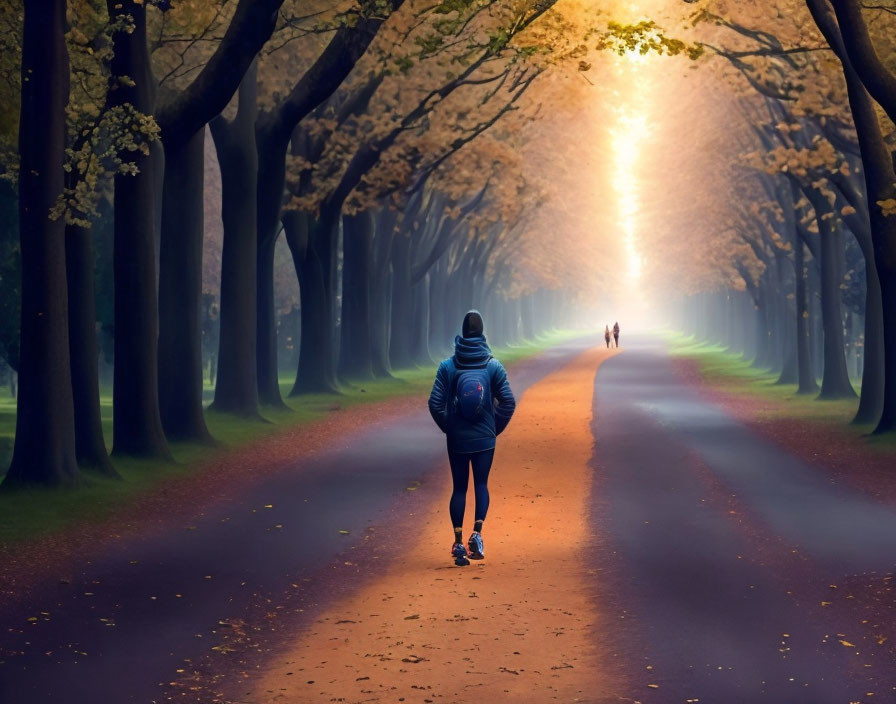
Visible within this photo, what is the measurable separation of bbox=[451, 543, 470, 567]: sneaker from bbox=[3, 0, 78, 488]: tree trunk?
6002 millimetres

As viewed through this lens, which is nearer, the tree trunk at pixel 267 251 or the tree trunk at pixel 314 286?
the tree trunk at pixel 267 251

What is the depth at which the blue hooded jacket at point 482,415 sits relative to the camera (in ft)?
37.6

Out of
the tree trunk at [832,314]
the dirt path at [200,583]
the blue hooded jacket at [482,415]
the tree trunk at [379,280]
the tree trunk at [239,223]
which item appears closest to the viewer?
the dirt path at [200,583]

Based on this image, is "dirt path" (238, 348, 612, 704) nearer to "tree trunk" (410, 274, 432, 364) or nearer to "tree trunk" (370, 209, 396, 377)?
"tree trunk" (370, 209, 396, 377)

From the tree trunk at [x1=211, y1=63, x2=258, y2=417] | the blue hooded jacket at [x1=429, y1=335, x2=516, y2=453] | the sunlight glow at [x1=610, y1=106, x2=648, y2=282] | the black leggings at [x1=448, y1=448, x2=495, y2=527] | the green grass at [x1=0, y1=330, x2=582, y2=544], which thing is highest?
the sunlight glow at [x1=610, y1=106, x2=648, y2=282]

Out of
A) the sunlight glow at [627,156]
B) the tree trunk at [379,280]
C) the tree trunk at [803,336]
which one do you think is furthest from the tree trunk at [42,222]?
the tree trunk at [379,280]

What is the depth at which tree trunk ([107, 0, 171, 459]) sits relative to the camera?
58.6 ft

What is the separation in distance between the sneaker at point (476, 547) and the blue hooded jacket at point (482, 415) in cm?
75

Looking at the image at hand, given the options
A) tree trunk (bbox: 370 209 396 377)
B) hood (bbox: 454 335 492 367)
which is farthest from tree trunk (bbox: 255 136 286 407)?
hood (bbox: 454 335 492 367)

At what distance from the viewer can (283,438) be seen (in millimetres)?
23781

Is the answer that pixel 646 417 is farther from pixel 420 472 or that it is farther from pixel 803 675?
pixel 803 675

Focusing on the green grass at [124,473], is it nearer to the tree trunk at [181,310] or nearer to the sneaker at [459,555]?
the tree trunk at [181,310]

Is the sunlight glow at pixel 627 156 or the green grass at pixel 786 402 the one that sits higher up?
the sunlight glow at pixel 627 156

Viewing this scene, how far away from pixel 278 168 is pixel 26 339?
10.6 metres
